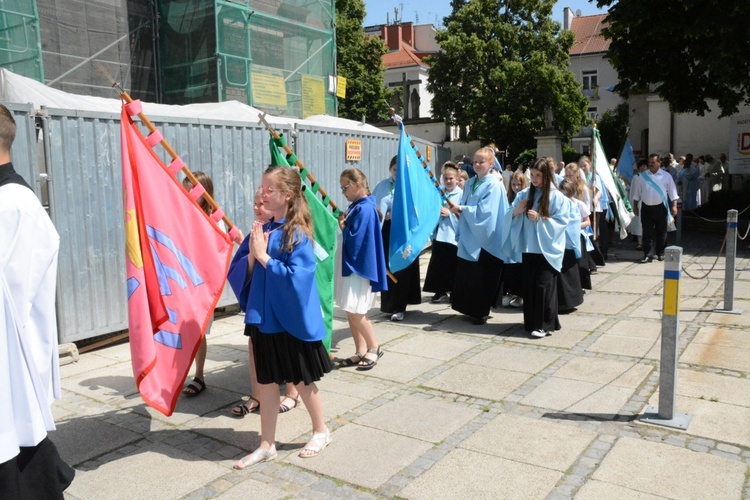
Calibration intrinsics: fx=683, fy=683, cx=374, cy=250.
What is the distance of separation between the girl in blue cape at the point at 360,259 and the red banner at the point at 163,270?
5.02 feet

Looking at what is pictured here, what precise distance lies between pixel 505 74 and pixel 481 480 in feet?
106

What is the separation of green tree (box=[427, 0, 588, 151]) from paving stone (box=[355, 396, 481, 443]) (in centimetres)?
2942

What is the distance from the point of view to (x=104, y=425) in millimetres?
4770

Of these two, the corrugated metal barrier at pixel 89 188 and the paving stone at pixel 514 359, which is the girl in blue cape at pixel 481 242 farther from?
the corrugated metal barrier at pixel 89 188

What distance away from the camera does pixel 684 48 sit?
1573 centimetres

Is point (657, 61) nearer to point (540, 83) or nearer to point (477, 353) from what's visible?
point (477, 353)

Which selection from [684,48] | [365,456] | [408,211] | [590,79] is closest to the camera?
[365,456]

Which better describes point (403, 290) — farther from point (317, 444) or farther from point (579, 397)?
point (317, 444)

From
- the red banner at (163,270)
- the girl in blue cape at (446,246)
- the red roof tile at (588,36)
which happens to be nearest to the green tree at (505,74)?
the red roof tile at (588,36)

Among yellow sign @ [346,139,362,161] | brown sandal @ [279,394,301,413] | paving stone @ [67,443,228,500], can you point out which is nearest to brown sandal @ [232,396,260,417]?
brown sandal @ [279,394,301,413]

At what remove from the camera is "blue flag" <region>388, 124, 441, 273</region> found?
22.5ft

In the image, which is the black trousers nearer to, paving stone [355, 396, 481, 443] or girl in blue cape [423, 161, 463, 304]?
girl in blue cape [423, 161, 463, 304]

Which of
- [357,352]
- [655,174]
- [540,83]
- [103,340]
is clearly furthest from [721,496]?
[540,83]

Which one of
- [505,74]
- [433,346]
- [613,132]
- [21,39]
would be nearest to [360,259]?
[433,346]
